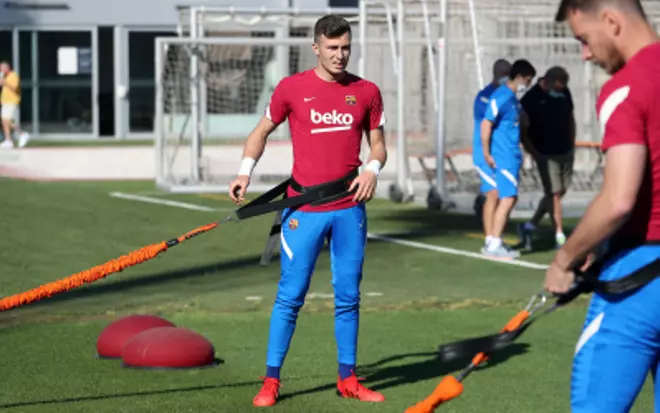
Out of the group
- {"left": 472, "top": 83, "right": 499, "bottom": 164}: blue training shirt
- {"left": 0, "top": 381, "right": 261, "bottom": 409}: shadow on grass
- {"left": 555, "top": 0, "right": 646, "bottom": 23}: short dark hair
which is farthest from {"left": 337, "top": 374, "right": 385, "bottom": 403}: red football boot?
{"left": 472, "top": 83, "right": 499, "bottom": 164}: blue training shirt

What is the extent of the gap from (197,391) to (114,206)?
1194 centimetres

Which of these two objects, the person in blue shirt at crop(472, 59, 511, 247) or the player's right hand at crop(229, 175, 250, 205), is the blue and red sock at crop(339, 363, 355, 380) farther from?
the person in blue shirt at crop(472, 59, 511, 247)

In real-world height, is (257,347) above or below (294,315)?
below

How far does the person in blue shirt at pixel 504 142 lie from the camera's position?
13.7m

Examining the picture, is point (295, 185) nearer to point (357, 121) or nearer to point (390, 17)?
point (357, 121)

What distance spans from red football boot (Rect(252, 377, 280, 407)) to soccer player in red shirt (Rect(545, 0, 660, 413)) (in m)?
3.08

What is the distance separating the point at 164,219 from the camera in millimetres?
17656

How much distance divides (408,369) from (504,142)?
5.70m

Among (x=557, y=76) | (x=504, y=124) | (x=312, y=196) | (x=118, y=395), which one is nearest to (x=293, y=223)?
(x=312, y=196)

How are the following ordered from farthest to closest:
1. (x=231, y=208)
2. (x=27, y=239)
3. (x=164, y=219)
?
(x=231, y=208) → (x=164, y=219) → (x=27, y=239)

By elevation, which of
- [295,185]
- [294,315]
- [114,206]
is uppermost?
[295,185]

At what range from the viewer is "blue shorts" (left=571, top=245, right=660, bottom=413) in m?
4.41

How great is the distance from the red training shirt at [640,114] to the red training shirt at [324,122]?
10.1 ft

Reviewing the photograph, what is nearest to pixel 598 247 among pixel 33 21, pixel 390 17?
pixel 390 17
